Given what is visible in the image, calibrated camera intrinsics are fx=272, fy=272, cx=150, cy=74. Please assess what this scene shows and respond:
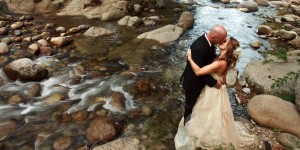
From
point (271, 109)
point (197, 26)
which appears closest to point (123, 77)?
point (271, 109)

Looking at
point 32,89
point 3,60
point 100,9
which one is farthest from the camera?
point 100,9

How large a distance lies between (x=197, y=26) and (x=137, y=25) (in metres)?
3.51

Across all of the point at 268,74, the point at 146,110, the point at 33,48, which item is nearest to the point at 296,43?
the point at 268,74

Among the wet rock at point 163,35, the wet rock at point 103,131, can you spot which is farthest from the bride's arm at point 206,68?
the wet rock at point 163,35

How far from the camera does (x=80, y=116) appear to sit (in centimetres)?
756

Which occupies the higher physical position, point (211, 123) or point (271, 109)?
point (211, 123)

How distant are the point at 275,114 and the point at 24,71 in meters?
7.84

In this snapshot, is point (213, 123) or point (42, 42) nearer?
point (213, 123)

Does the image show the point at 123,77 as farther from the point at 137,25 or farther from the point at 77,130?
the point at 137,25

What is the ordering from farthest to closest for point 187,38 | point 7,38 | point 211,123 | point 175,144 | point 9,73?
point 187,38
point 7,38
point 9,73
point 175,144
point 211,123

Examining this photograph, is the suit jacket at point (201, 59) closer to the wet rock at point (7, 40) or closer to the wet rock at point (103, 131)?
the wet rock at point (103, 131)

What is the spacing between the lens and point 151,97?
847 cm

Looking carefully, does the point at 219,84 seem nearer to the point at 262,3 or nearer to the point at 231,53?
the point at 231,53

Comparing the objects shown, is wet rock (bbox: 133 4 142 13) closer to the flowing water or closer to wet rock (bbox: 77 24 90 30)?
the flowing water
